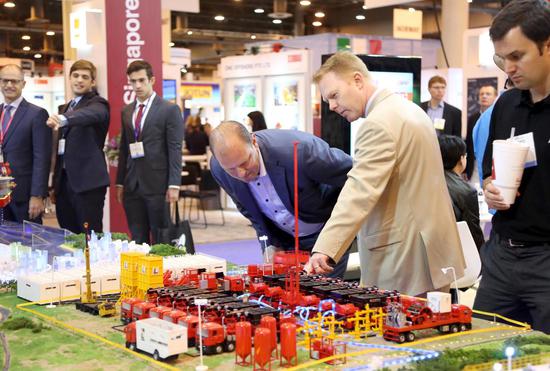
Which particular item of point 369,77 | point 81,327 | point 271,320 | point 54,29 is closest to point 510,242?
point 369,77

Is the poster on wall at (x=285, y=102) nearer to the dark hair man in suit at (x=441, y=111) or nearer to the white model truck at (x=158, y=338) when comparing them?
the dark hair man in suit at (x=441, y=111)

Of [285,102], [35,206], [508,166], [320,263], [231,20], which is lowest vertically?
[35,206]

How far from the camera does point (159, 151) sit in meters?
5.73

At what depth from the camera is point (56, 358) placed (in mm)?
2125

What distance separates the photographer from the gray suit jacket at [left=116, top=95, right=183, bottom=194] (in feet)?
18.7

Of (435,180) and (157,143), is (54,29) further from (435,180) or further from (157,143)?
(435,180)

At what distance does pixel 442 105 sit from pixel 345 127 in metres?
2.46

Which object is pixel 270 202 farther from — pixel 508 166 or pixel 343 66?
pixel 508 166

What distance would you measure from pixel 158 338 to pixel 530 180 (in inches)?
52.7

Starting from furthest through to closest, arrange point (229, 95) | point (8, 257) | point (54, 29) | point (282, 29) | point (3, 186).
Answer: point (282, 29) → point (54, 29) → point (229, 95) → point (3, 186) → point (8, 257)

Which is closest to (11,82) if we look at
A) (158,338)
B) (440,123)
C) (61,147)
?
(61,147)

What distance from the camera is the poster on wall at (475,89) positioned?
10227mm

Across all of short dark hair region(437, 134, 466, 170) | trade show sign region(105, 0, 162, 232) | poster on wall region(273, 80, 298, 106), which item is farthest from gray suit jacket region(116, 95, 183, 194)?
poster on wall region(273, 80, 298, 106)

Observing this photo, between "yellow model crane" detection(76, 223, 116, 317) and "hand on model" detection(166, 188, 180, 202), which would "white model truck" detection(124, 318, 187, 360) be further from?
"hand on model" detection(166, 188, 180, 202)
